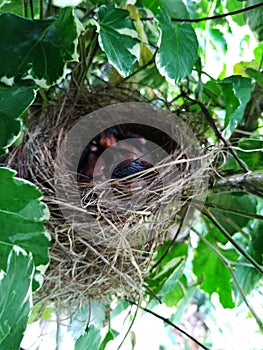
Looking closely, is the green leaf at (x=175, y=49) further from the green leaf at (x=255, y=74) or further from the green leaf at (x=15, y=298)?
the green leaf at (x=15, y=298)

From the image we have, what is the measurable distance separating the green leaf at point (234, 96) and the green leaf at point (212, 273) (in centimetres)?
28

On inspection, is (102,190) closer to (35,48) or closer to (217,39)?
(35,48)

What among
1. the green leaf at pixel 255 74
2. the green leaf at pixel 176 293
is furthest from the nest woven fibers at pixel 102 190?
the green leaf at pixel 176 293

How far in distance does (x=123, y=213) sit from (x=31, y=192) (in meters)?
0.13

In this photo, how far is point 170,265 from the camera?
758mm

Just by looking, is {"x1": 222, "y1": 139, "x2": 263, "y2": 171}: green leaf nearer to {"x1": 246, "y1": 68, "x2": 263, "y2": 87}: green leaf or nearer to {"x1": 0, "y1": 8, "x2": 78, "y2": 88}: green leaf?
{"x1": 246, "y1": 68, "x2": 263, "y2": 87}: green leaf

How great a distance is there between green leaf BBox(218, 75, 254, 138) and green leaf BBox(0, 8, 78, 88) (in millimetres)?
217

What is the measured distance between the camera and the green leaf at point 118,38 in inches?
22.7

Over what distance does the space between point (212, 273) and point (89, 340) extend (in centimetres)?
38

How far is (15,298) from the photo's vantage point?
400 mm

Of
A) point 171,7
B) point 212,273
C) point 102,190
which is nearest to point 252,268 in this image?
point 212,273

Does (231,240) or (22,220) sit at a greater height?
(22,220)

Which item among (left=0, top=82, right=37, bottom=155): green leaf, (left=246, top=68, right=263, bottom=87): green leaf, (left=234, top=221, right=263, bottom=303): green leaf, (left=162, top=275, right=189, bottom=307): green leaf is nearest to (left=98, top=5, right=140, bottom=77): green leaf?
(left=0, top=82, right=37, bottom=155): green leaf

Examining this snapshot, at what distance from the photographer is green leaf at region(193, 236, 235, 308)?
0.83 metres
